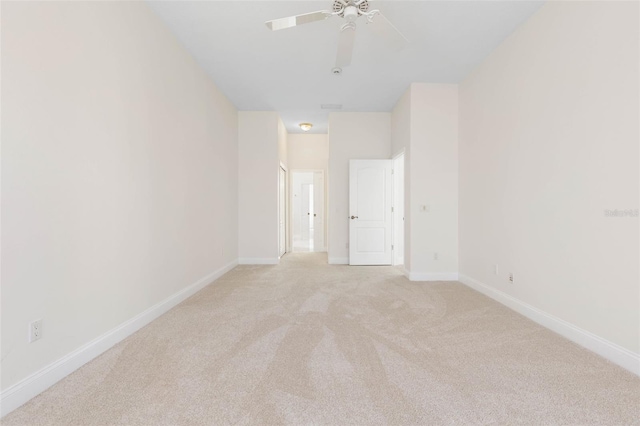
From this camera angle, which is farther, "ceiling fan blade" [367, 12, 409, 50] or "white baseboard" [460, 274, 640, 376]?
"ceiling fan blade" [367, 12, 409, 50]

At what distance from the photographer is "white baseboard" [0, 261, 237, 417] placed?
1413 mm

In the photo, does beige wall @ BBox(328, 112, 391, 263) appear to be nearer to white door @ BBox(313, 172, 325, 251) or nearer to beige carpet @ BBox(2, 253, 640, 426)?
white door @ BBox(313, 172, 325, 251)

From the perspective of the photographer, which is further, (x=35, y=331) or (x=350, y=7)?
(x=350, y=7)

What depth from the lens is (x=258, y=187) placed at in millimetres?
5406

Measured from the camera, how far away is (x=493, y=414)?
4.50 ft

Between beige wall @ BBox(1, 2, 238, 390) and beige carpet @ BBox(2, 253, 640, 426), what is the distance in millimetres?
377

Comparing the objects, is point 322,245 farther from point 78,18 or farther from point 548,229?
point 78,18

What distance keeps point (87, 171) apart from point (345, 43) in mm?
2127

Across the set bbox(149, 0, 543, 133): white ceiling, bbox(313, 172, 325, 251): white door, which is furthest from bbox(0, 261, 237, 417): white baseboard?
bbox(313, 172, 325, 251): white door

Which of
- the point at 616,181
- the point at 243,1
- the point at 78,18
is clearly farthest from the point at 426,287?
the point at 78,18

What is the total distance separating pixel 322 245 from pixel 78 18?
6030 mm

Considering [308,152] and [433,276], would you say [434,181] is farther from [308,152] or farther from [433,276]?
[308,152]

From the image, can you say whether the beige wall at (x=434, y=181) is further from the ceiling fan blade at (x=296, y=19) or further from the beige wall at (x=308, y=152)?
the beige wall at (x=308, y=152)

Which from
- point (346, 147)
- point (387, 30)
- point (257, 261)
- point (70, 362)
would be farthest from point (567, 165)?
point (257, 261)
